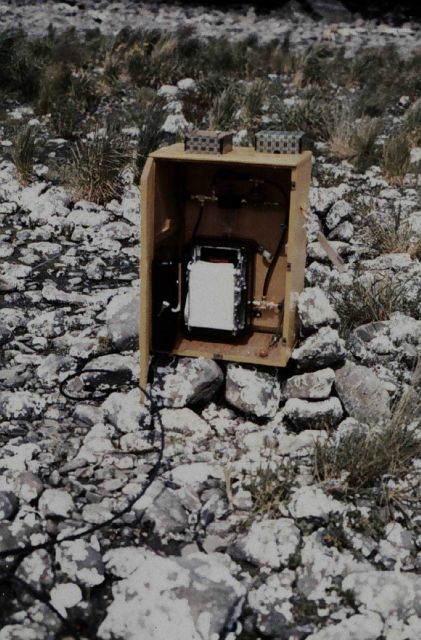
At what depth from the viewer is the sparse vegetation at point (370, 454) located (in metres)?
3.55

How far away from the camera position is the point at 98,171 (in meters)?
7.45

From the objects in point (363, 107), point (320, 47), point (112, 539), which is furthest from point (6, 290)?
point (320, 47)

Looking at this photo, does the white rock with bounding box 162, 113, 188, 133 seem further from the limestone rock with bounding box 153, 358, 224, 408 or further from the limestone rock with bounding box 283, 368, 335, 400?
the limestone rock with bounding box 283, 368, 335, 400

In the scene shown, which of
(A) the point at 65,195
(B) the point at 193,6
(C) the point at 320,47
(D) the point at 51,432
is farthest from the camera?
(B) the point at 193,6

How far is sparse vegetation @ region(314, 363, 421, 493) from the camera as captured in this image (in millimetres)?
3555

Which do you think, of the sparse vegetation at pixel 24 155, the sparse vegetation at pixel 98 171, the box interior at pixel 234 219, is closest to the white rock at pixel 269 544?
the box interior at pixel 234 219

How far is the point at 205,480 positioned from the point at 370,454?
72cm

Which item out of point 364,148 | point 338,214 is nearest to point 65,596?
point 338,214

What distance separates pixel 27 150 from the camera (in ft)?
25.8

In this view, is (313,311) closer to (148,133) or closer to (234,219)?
(234,219)

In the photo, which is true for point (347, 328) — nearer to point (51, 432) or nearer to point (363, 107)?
point (51, 432)

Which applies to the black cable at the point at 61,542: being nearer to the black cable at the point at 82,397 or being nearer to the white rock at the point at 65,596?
the white rock at the point at 65,596

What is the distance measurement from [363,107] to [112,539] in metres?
9.29

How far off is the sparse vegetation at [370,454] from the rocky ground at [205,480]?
0.01 meters
